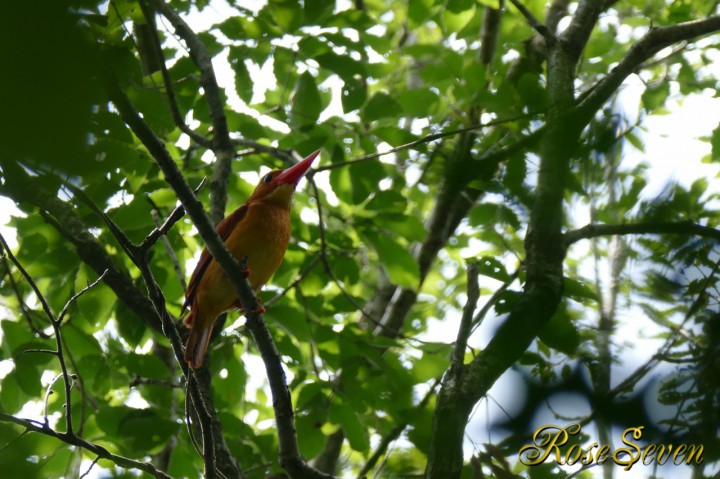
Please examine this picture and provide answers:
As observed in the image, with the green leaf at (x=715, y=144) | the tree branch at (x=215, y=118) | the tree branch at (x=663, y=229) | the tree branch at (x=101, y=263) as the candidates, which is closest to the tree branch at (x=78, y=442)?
the tree branch at (x=101, y=263)

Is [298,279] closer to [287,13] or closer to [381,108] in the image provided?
[381,108]

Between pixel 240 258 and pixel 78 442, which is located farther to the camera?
pixel 240 258

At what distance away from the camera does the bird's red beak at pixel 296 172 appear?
173 inches

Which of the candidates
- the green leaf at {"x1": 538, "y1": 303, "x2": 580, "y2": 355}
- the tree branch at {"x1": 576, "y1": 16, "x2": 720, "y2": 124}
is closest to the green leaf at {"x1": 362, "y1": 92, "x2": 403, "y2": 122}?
the tree branch at {"x1": 576, "y1": 16, "x2": 720, "y2": 124}

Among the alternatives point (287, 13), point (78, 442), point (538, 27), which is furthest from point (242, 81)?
point (78, 442)

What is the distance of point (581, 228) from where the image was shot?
4.35ft

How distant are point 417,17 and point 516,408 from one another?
10.5 ft

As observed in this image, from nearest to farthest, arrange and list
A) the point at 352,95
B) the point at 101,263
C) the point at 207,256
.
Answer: the point at 101,263, the point at 352,95, the point at 207,256

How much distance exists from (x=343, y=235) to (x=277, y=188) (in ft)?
1.89

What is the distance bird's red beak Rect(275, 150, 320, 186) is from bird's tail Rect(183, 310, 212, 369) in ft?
3.37

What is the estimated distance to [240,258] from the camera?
4.37m

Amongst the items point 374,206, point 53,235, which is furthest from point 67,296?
point 374,206

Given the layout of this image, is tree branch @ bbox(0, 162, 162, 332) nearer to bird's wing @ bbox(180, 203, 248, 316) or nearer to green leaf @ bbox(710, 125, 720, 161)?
bird's wing @ bbox(180, 203, 248, 316)

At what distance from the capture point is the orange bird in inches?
171
